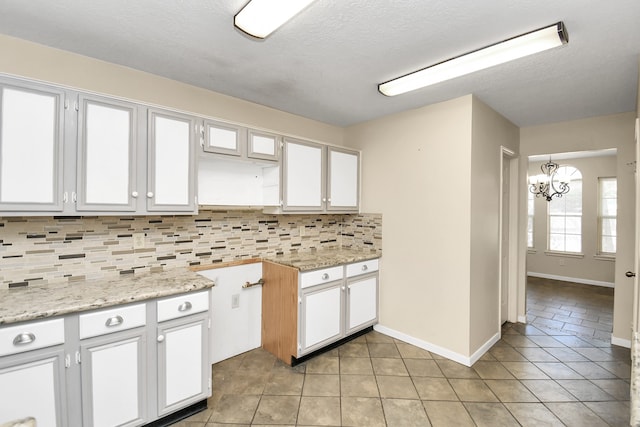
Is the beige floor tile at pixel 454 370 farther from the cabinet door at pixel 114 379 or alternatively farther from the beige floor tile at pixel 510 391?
the cabinet door at pixel 114 379

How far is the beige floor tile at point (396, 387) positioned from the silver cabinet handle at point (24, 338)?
2.20 m

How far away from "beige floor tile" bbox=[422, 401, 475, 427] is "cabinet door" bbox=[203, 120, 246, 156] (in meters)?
2.44

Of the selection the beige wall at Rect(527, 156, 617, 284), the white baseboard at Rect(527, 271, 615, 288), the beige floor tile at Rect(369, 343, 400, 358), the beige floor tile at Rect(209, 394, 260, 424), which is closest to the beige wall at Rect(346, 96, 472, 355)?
the beige floor tile at Rect(369, 343, 400, 358)

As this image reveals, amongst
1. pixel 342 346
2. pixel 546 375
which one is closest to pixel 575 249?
pixel 546 375

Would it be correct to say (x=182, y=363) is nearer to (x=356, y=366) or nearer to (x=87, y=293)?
(x=87, y=293)

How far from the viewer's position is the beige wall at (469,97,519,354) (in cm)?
280

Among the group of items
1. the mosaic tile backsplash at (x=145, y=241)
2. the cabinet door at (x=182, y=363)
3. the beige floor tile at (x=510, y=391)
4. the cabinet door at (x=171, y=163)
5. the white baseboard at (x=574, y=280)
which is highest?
the cabinet door at (x=171, y=163)

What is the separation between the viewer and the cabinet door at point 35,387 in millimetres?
1437

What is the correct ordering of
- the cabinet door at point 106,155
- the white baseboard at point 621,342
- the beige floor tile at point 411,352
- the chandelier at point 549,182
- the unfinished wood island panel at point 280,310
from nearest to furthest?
the cabinet door at point 106,155 → the unfinished wood island panel at point 280,310 → the beige floor tile at point 411,352 → the white baseboard at point 621,342 → the chandelier at point 549,182

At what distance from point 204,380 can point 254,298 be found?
1.01m

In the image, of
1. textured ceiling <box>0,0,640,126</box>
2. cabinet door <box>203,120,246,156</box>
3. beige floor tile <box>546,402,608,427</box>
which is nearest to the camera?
textured ceiling <box>0,0,640,126</box>

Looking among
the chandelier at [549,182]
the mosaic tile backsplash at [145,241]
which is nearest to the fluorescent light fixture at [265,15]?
the mosaic tile backsplash at [145,241]

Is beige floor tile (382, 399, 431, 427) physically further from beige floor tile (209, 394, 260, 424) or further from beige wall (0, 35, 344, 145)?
beige wall (0, 35, 344, 145)

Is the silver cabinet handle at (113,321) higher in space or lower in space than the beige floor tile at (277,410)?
higher
